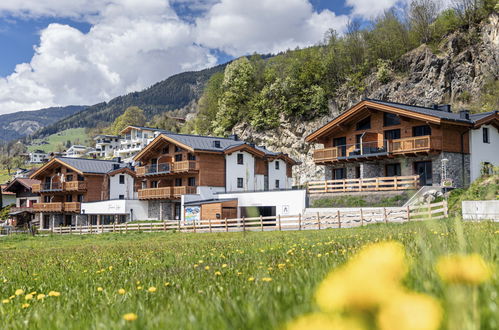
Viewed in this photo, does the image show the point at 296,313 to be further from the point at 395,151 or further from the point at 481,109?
the point at 481,109

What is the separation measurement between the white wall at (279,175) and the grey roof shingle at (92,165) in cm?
2193

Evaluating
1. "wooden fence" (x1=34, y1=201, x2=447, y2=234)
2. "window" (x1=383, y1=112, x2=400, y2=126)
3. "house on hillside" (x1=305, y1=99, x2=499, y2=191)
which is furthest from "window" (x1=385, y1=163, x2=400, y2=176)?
"wooden fence" (x1=34, y1=201, x2=447, y2=234)

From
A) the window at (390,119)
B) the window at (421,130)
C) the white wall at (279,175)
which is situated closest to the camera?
the window at (421,130)

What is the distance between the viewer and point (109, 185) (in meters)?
60.2

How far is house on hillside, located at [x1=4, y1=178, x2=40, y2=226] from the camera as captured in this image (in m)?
70.1

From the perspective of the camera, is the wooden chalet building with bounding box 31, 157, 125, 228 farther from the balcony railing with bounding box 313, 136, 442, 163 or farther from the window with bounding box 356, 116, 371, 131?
the window with bounding box 356, 116, 371, 131

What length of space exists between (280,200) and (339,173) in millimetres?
7150

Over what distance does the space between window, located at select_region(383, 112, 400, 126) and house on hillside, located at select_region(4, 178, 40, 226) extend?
53.7 m

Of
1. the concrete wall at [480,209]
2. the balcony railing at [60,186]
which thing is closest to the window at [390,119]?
the concrete wall at [480,209]

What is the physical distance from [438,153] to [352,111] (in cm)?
858

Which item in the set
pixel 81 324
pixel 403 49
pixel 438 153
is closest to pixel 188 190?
pixel 438 153

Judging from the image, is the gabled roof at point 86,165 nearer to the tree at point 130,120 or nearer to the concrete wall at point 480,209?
the concrete wall at point 480,209

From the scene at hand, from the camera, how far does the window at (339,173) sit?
42.9 meters

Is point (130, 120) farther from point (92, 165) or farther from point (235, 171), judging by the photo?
point (235, 171)
